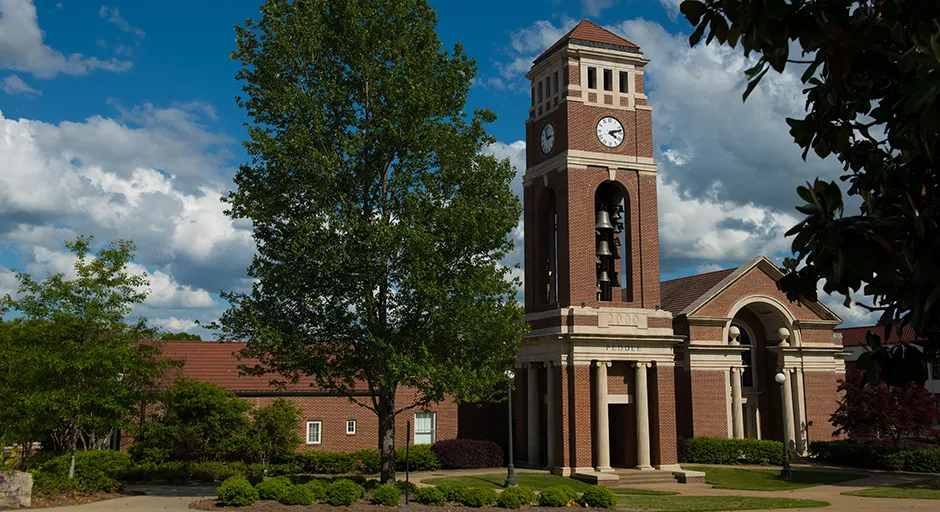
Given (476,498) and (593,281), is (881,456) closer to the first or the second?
(593,281)

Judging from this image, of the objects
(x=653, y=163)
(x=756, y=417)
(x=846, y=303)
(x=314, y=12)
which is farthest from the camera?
(x=756, y=417)

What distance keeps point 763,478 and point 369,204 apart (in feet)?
64.4

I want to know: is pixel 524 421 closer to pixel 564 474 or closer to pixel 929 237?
pixel 564 474

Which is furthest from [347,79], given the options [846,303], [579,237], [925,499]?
[925,499]

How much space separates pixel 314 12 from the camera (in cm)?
2281

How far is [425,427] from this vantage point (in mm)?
37688

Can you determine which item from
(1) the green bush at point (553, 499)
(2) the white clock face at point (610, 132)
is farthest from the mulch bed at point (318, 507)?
(2) the white clock face at point (610, 132)

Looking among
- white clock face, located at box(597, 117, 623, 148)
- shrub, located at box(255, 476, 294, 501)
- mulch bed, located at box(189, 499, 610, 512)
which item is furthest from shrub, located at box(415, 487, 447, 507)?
white clock face, located at box(597, 117, 623, 148)

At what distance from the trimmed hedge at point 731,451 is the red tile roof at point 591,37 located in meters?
17.7

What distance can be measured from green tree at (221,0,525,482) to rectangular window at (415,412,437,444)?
14162 millimetres

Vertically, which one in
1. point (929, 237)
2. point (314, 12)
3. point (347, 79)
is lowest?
point (929, 237)

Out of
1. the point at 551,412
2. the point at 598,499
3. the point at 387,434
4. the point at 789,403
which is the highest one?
the point at 789,403

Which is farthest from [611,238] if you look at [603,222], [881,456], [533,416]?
[881,456]

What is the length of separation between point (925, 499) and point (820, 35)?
1023 inches
